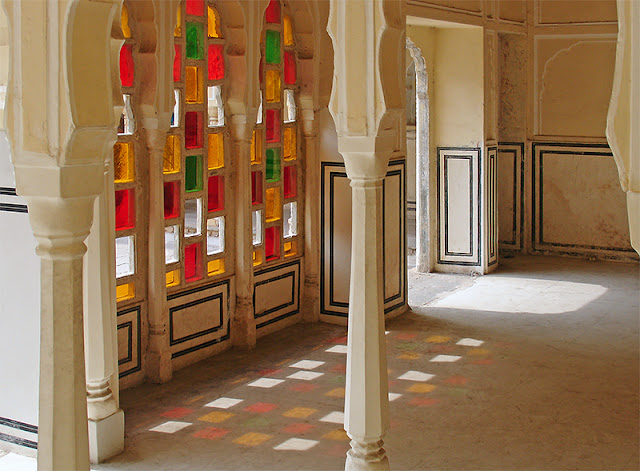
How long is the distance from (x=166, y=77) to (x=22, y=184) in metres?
3.25

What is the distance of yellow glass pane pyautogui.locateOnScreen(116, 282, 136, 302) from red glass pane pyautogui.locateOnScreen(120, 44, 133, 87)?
4.45 feet

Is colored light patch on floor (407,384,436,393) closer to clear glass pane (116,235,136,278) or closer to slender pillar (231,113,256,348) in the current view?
slender pillar (231,113,256,348)

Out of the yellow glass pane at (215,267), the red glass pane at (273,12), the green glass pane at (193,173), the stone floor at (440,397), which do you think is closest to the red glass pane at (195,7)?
the red glass pane at (273,12)

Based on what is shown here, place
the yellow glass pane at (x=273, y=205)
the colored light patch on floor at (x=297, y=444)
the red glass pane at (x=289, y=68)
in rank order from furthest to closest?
the red glass pane at (x=289, y=68) < the yellow glass pane at (x=273, y=205) < the colored light patch on floor at (x=297, y=444)

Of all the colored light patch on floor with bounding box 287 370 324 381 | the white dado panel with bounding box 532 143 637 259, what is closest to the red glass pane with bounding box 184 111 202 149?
the colored light patch on floor with bounding box 287 370 324 381

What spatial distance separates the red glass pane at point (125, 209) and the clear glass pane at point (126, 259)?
0.37 ft

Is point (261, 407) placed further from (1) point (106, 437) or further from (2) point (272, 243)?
(2) point (272, 243)

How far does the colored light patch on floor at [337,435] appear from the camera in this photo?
542cm

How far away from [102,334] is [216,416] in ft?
3.76

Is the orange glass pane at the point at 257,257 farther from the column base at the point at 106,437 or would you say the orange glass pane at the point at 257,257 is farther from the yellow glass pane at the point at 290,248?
the column base at the point at 106,437

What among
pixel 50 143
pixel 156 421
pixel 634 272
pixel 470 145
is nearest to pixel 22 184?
pixel 50 143

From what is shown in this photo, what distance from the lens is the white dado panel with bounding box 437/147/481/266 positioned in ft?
32.8

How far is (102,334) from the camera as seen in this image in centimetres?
496

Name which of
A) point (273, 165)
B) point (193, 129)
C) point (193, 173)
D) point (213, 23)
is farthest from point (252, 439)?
point (213, 23)
